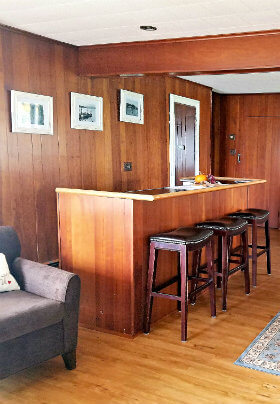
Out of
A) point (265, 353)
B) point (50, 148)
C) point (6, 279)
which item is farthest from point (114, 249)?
point (50, 148)

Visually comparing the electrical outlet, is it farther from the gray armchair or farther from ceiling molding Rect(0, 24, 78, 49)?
the gray armchair

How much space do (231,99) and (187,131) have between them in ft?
5.45

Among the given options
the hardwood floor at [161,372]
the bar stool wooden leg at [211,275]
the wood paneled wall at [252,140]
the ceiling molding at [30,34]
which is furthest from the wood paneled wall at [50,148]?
the wood paneled wall at [252,140]

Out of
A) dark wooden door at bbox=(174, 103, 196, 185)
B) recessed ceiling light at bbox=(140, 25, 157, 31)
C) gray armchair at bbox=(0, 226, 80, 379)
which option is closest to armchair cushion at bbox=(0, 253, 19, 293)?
gray armchair at bbox=(0, 226, 80, 379)

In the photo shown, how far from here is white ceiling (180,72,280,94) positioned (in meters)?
6.00

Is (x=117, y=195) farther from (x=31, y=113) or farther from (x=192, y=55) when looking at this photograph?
(x=192, y=55)

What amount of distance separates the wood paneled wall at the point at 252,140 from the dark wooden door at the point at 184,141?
3.91 ft

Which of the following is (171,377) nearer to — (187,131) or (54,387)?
(54,387)

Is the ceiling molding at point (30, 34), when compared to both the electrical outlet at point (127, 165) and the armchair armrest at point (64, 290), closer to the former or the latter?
the electrical outlet at point (127, 165)

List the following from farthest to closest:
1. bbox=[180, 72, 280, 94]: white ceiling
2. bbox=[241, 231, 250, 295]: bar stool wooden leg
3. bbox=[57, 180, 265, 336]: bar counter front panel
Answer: bbox=[180, 72, 280, 94]: white ceiling → bbox=[241, 231, 250, 295]: bar stool wooden leg → bbox=[57, 180, 265, 336]: bar counter front panel

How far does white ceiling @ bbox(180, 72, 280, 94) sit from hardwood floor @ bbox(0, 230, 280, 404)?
3.56 meters

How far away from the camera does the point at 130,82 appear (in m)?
5.38

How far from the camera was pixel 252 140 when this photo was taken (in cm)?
786

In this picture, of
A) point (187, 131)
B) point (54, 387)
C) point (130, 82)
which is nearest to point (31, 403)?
point (54, 387)
